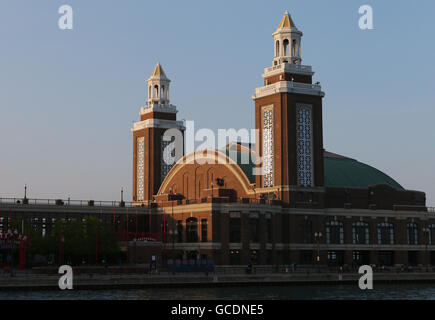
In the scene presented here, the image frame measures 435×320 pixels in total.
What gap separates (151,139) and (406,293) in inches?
3575

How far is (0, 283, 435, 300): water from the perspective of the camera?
94.6 metres

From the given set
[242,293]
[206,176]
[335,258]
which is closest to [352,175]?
[335,258]

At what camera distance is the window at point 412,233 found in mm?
162875

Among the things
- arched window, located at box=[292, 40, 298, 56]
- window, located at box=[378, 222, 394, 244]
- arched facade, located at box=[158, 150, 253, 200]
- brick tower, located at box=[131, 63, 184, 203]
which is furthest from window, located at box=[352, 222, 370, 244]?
brick tower, located at box=[131, 63, 184, 203]

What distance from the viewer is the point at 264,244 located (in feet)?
478

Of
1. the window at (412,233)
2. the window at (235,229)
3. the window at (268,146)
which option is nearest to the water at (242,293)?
the window at (235,229)

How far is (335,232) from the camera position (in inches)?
6142

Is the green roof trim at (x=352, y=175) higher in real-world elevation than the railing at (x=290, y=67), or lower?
lower

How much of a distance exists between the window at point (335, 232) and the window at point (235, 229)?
19378mm

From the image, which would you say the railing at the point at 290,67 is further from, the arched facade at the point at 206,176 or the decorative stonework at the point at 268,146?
the arched facade at the point at 206,176

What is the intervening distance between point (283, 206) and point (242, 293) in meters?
49.3

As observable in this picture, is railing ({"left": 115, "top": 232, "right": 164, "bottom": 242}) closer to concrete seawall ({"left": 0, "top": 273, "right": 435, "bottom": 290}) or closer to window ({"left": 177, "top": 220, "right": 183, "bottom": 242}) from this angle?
window ({"left": 177, "top": 220, "right": 183, "bottom": 242})

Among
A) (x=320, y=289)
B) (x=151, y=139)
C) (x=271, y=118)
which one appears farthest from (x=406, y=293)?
(x=151, y=139)

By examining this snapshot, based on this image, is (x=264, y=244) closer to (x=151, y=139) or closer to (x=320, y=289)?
(x=320, y=289)
